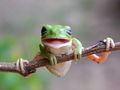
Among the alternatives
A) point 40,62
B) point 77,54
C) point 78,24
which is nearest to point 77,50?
point 77,54

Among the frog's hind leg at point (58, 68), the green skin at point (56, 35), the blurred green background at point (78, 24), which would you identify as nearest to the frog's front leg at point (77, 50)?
the green skin at point (56, 35)

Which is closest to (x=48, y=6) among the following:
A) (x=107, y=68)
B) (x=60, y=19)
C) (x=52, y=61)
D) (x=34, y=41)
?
(x=60, y=19)

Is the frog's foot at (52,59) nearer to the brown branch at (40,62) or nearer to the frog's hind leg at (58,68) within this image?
the brown branch at (40,62)

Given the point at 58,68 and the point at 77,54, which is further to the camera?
the point at 58,68

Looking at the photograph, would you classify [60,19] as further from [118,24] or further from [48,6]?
[118,24]

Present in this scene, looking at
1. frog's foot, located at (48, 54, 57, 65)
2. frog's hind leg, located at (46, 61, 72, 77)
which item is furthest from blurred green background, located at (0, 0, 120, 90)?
frog's foot, located at (48, 54, 57, 65)

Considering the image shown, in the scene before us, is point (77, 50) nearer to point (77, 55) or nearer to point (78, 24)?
point (77, 55)

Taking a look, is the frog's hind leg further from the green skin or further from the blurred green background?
the blurred green background

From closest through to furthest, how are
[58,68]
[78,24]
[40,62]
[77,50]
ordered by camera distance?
1. [40,62]
2. [77,50]
3. [58,68]
4. [78,24]
